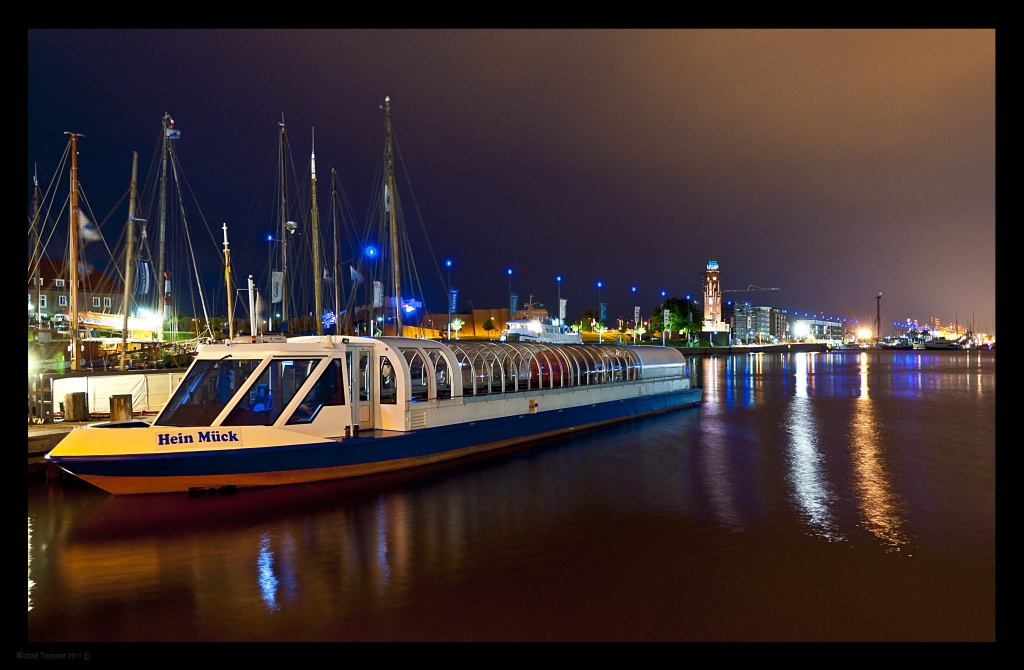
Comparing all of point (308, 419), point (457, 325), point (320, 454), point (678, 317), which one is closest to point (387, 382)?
point (308, 419)

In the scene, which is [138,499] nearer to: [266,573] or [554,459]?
[266,573]

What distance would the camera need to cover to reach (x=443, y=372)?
2248cm

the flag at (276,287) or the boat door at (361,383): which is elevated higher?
the flag at (276,287)

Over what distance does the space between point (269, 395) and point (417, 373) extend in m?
6.18

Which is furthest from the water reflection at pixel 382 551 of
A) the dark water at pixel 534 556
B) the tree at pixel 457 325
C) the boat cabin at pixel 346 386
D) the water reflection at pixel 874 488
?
the tree at pixel 457 325

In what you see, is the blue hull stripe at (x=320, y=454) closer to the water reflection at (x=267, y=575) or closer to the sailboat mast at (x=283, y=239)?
the water reflection at (x=267, y=575)

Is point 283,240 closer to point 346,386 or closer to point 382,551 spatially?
point 346,386

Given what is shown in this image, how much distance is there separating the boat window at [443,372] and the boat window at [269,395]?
14.0 ft

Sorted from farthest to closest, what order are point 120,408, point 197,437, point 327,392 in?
point 120,408, point 327,392, point 197,437

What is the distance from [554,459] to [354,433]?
282 inches

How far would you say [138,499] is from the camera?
14.4m

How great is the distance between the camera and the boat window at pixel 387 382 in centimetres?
1827

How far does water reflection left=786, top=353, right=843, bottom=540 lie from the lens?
14102 millimetres
